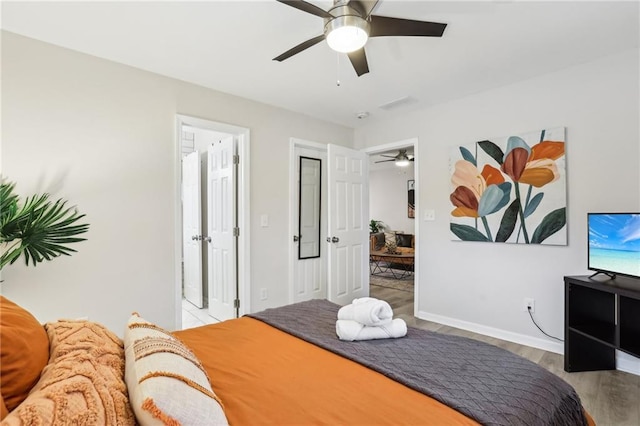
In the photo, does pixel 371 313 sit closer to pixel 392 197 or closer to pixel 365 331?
pixel 365 331

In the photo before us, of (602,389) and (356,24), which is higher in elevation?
(356,24)

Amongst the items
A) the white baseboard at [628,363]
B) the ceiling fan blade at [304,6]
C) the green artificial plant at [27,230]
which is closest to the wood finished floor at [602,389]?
the white baseboard at [628,363]

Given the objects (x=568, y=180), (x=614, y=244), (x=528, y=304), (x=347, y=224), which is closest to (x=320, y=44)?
(x=347, y=224)

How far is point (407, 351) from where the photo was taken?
1.43 m

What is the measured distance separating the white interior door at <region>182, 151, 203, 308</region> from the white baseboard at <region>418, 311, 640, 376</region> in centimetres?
293

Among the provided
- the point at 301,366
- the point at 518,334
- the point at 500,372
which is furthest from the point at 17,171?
the point at 518,334

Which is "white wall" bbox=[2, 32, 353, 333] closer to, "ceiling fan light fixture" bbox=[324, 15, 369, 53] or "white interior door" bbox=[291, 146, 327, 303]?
"white interior door" bbox=[291, 146, 327, 303]

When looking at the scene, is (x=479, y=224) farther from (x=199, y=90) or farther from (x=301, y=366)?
(x=199, y=90)

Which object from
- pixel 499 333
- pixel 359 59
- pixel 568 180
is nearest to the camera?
pixel 359 59

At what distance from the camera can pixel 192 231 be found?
4465 millimetres

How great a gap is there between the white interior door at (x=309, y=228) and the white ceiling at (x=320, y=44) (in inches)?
44.6

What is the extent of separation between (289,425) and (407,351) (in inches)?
27.0

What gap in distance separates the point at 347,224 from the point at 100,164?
262 centimetres

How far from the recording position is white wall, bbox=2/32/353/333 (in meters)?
2.25
